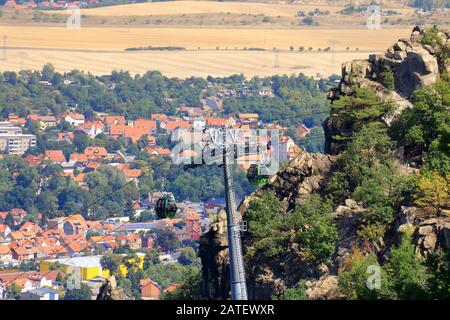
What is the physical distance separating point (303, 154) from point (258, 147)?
42.2 ft

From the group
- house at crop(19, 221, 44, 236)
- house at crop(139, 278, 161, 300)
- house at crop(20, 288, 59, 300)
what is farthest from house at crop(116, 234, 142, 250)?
house at crop(20, 288, 59, 300)

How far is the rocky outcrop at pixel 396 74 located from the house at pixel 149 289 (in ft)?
175

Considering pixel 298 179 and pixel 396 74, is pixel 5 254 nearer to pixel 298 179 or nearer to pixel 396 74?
pixel 396 74

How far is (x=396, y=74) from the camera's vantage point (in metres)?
62.1

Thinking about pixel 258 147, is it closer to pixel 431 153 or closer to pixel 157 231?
pixel 431 153

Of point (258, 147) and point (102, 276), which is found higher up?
point (258, 147)

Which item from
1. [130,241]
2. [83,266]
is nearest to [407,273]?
[83,266]

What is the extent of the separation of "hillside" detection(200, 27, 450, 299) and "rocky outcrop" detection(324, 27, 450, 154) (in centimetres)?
4

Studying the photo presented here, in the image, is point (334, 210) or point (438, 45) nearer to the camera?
point (334, 210)

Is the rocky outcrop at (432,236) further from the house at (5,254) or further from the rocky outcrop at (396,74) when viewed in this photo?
the house at (5,254)

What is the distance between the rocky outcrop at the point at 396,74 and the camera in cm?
6097

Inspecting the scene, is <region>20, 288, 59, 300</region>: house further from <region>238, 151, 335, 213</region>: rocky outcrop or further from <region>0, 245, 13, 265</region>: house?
<region>238, 151, 335, 213</region>: rocky outcrop
